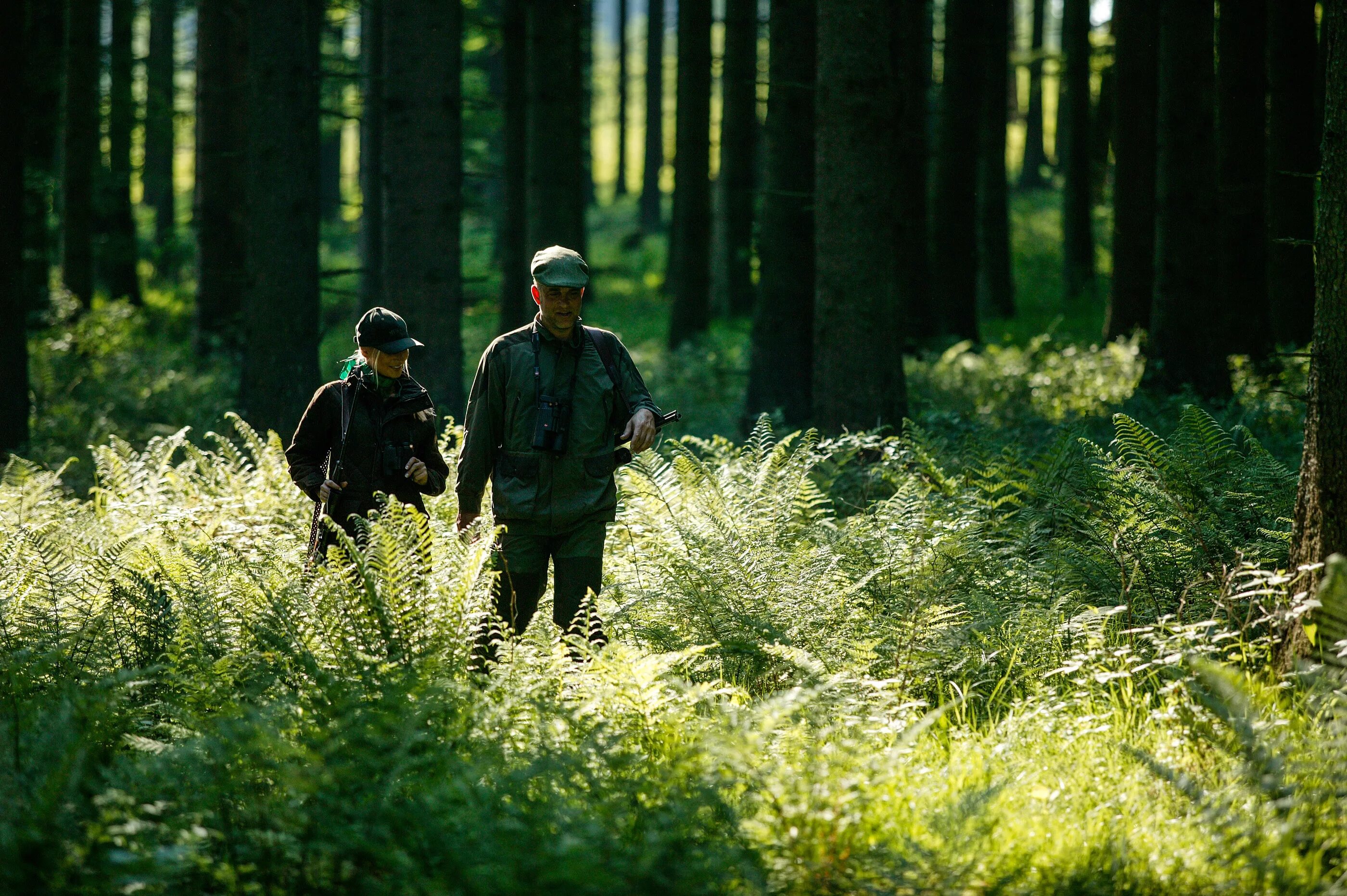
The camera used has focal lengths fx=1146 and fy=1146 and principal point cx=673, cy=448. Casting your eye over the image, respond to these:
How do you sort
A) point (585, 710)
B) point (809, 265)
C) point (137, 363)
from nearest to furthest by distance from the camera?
point (585, 710), point (809, 265), point (137, 363)

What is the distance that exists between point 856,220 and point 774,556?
14.7 feet

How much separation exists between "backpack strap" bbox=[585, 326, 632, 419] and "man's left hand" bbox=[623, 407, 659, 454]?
0.62 feet

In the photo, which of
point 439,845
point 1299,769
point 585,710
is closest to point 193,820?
point 439,845

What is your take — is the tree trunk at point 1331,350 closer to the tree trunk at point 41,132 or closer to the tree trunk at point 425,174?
the tree trunk at point 425,174

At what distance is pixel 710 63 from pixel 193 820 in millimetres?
17170

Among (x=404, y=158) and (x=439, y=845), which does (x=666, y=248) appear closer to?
(x=404, y=158)

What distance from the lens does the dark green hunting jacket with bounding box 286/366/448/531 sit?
5.96m

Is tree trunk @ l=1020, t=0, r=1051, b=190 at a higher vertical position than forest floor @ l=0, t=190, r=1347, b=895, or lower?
higher

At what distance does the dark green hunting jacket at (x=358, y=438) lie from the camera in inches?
235

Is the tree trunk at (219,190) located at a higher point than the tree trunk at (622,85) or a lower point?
lower

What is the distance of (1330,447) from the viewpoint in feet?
16.5

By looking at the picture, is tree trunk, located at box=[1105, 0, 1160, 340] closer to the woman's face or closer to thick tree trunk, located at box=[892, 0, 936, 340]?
thick tree trunk, located at box=[892, 0, 936, 340]

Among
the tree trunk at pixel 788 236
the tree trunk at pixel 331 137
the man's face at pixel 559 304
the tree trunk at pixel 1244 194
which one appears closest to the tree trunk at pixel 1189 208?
the tree trunk at pixel 1244 194

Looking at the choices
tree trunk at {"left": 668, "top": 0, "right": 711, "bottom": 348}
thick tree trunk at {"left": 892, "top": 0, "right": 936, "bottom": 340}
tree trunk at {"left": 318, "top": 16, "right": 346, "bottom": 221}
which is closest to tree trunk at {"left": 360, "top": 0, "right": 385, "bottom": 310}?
tree trunk at {"left": 668, "top": 0, "right": 711, "bottom": 348}
